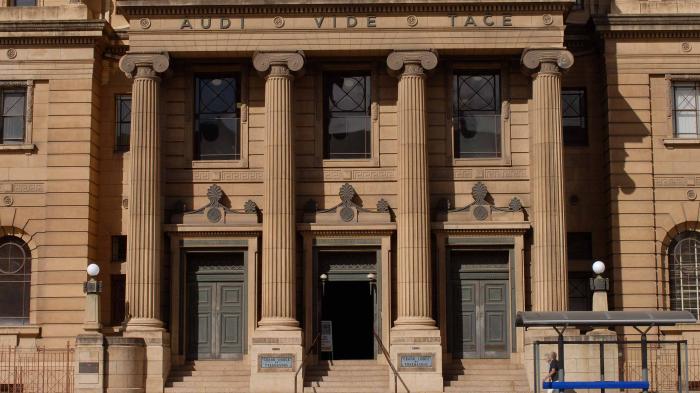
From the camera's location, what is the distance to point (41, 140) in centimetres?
3638

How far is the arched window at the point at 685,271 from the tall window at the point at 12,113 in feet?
66.8

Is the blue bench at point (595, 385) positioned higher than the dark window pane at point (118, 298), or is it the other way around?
the dark window pane at point (118, 298)

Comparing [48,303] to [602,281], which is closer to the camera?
[602,281]

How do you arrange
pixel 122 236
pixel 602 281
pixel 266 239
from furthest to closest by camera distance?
pixel 122 236 → pixel 266 239 → pixel 602 281

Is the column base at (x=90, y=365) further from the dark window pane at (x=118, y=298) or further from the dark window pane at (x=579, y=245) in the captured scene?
the dark window pane at (x=579, y=245)

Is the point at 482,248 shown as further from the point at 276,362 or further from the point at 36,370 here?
the point at 36,370

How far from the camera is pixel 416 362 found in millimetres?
33062

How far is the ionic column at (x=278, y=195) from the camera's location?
33.9 metres

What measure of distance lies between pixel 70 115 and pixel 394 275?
434 inches

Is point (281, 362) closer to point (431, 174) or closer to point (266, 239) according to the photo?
point (266, 239)

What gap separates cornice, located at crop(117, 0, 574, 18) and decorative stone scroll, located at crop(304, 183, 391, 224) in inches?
214

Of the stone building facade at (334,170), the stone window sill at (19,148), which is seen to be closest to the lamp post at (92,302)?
the stone building facade at (334,170)

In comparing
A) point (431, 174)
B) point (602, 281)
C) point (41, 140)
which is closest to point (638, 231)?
point (602, 281)

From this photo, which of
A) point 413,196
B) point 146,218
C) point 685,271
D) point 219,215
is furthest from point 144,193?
point 685,271
